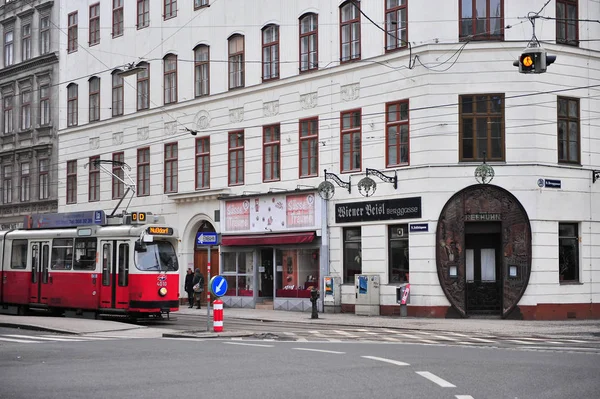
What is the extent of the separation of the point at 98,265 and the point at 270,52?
1298 centimetres

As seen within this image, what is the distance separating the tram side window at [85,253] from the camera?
1137 inches

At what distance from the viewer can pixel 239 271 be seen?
38750mm

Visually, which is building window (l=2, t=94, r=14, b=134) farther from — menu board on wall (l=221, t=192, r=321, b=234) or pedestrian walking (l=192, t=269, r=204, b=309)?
pedestrian walking (l=192, t=269, r=204, b=309)

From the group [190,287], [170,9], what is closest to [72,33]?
[170,9]

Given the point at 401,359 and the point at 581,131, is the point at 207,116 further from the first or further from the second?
the point at 401,359

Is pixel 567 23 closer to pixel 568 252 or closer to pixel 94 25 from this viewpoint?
pixel 568 252

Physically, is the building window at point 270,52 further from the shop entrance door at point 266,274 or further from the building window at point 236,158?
the shop entrance door at point 266,274

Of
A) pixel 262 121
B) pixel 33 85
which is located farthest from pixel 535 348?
pixel 33 85

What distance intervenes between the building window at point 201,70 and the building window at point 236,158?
2.81 meters

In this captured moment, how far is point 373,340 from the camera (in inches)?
866

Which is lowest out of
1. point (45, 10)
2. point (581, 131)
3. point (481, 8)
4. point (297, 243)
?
point (297, 243)

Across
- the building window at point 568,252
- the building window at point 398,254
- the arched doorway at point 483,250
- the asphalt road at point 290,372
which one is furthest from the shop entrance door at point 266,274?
the asphalt road at point 290,372

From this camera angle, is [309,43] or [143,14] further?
[143,14]

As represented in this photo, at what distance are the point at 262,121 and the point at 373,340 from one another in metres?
17.4
